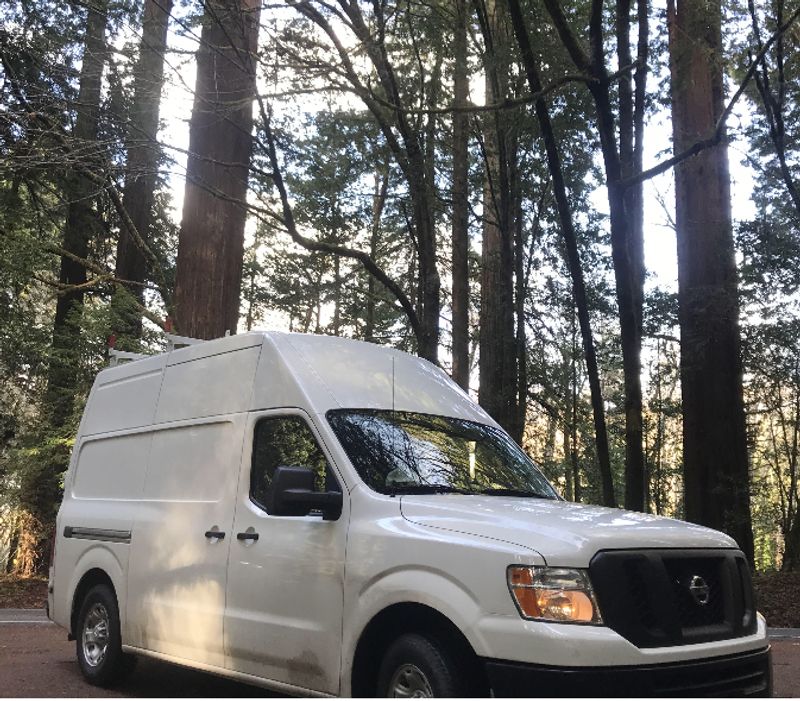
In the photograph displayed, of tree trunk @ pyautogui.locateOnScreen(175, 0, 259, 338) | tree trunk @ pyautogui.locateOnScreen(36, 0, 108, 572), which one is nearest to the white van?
tree trunk @ pyautogui.locateOnScreen(175, 0, 259, 338)

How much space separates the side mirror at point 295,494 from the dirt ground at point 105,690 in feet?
8.74

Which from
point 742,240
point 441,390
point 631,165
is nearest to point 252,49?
point 631,165

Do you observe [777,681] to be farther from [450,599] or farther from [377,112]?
[377,112]

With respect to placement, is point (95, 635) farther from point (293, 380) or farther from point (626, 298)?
point (626, 298)

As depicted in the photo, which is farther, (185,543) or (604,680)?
(185,543)

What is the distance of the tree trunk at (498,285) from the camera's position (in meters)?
12.7

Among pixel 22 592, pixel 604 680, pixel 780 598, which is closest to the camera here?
pixel 604 680

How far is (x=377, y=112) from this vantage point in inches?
453

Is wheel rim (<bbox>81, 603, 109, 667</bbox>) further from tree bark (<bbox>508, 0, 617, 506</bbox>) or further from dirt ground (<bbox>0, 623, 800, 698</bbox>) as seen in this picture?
tree bark (<bbox>508, 0, 617, 506</bbox>)

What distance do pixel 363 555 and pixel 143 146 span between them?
8.55m

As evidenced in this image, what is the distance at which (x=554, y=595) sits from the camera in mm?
3672

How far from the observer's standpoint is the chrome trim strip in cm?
662

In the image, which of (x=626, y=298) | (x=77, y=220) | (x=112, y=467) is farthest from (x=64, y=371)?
(x=626, y=298)

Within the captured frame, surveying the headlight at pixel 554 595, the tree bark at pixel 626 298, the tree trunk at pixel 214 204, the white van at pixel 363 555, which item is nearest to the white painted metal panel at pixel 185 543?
the white van at pixel 363 555
